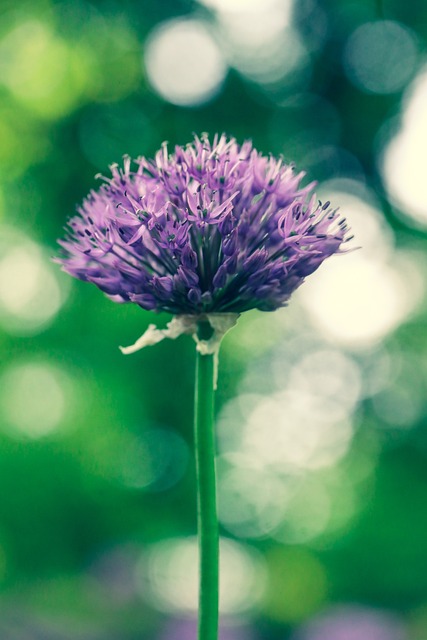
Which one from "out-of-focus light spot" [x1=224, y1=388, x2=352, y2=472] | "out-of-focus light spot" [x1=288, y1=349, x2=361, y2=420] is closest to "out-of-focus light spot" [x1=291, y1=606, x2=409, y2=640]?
"out-of-focus light spot" [x1=224, y1=388, x2=352, y2=472]

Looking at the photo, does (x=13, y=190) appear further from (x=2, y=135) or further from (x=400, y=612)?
(x=400, y=612)

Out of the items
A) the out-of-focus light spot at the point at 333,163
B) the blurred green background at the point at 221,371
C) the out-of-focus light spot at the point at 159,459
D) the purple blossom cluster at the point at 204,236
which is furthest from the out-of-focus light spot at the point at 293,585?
the purple blossom cluster at the point at 204,236

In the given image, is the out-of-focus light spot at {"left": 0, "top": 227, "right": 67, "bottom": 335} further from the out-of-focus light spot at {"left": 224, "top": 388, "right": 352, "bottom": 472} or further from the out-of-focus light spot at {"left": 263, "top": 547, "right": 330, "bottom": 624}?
the out-of-focus light spot at {"left": 263, "top": 547, "right": 330, "bottom": 624}

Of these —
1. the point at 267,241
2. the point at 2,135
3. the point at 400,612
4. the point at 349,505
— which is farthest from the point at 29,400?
the point at 267,241

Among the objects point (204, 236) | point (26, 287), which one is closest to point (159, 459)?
point (26, 287)

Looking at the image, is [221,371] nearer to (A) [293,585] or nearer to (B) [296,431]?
(B) [296,431]

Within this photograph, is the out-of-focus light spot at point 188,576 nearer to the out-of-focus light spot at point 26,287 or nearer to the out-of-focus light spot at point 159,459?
the out-of-focus light spot at point 159,459
